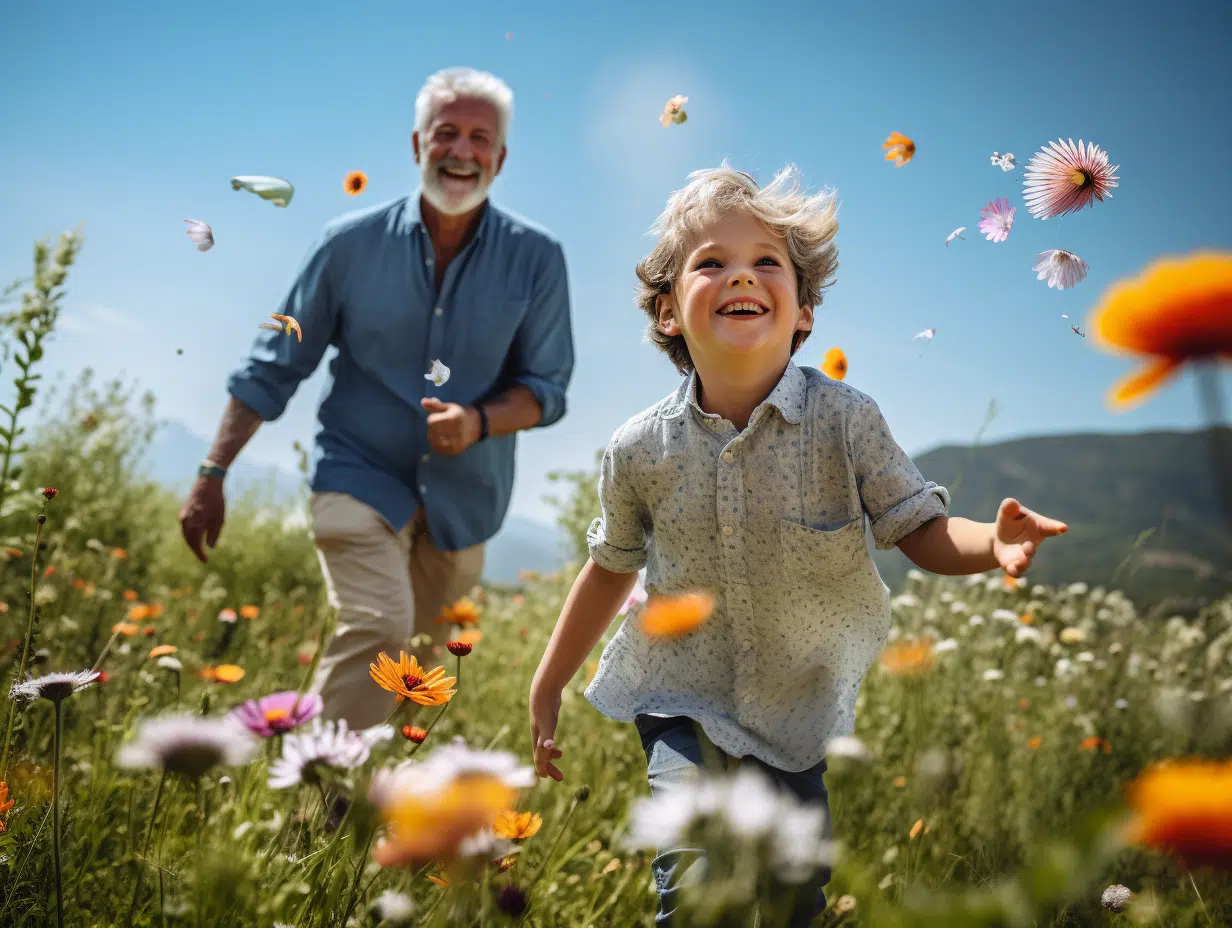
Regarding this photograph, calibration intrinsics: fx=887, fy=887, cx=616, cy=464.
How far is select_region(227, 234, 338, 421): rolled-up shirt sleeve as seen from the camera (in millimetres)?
3141

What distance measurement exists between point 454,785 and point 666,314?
4.65 ft

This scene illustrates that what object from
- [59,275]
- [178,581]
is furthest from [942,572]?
[178,581]

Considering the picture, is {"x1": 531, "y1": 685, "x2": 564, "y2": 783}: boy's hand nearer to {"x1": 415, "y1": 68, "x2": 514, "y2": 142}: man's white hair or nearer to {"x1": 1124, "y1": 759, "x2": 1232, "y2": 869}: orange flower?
{"x1": 1124, "y1": 759, "x2": 1232, "y2": 869}: orange flower

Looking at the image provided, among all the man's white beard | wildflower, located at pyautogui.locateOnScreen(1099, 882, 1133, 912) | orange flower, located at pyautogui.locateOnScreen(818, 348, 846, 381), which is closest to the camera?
wildflower, located at pyautogui.locateOnScreen(1099, 882, 1133, 912)

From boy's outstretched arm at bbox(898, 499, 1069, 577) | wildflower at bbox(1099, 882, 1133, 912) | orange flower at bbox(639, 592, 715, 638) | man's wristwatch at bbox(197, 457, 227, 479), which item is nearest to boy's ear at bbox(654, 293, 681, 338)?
orange flower at bbox(639, 592, 715, 638)

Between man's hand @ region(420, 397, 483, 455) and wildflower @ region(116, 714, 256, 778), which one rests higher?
man's hand @ region(420, 397, 483, 455)

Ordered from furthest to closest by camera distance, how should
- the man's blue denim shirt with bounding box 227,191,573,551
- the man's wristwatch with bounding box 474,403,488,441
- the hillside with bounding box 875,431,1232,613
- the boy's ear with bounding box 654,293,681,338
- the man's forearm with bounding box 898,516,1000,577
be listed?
1. the hillside with bounding box 875,431,1232,613
2. the man's blue denim shirt with bounding box 227,191,573,551
3. the man's wristwatch with bounding box 474,403,488,441
4. the boy's ear with bounding box 654,293,681,338
5. the man's forearm with bounding box 898,516,1000,577

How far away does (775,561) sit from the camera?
1.75 meters

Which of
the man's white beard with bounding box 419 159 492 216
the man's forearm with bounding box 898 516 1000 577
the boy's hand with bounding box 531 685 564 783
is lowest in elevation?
the boy's hand with bounding box 531 685 564 783

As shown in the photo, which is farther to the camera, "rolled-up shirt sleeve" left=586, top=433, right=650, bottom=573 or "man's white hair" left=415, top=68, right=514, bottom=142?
"man's white hair" left=415, top=68, right=514, bottom=142

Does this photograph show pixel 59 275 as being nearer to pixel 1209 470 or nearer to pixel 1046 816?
pixel 1209 470

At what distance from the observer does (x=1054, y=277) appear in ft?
5.13

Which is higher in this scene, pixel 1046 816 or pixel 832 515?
pixel 832 515

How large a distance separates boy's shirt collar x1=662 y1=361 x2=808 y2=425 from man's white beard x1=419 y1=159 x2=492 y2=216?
5.79ft
